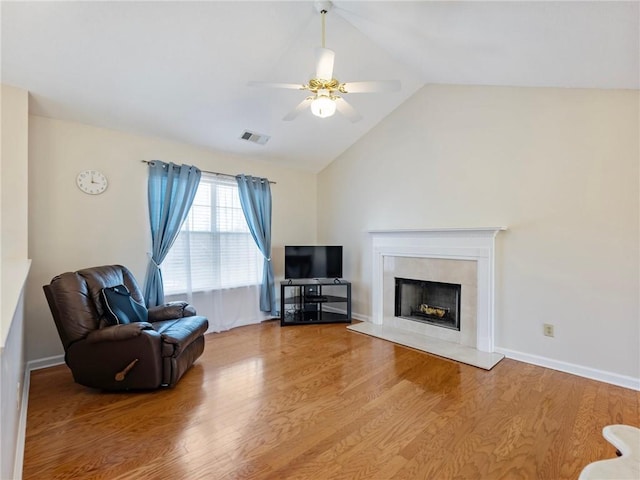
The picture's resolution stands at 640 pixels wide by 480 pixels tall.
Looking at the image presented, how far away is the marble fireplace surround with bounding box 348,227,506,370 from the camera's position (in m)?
3.43

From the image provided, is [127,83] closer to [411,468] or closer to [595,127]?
[411,468]

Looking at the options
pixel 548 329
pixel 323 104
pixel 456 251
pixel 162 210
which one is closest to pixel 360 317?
pixel 456 251

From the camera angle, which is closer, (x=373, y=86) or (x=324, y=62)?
(x=324, y=62)

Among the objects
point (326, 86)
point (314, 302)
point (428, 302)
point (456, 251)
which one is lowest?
point (314, 302)

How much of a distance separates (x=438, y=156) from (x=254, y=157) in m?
2.65

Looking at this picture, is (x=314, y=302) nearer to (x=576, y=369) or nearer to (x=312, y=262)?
(x=312, y=262)

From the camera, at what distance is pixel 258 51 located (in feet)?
9.63

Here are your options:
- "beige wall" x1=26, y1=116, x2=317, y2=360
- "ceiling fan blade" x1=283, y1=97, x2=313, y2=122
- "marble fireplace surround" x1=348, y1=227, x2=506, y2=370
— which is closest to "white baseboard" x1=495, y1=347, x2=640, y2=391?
"marble fireplace surround" x1=348, y1=227, x2=506, y2=370

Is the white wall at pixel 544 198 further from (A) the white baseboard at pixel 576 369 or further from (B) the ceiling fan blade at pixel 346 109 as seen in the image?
(B) the ceiling fan blade at pixel 346 109

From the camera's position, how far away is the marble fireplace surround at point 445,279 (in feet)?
11.2

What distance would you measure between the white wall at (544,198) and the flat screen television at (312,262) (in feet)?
3.89

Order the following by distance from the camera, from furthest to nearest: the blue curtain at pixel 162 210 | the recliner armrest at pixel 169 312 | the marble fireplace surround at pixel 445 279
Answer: the blue curtain at pixel 162 210 < the marble fireplace surround at pixel 445 279 < the recliner armrest at pixel 169 312

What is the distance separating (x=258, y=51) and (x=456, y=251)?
10.0ft

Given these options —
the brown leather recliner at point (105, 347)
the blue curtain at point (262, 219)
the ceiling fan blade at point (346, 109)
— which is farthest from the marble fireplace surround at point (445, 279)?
the brown leather recliner at point (105, 347)
